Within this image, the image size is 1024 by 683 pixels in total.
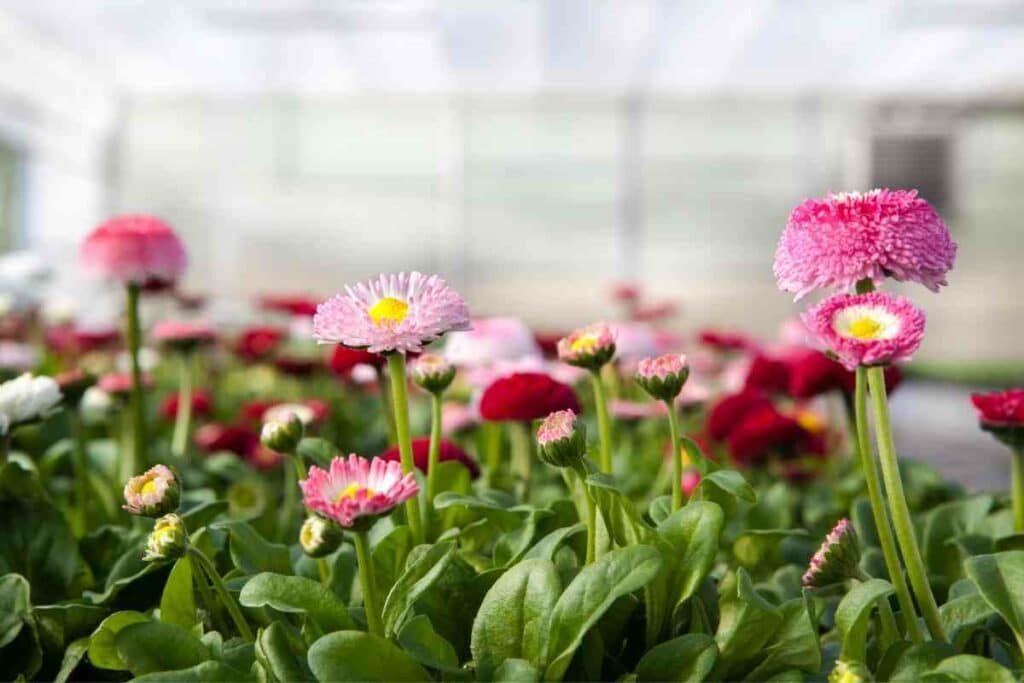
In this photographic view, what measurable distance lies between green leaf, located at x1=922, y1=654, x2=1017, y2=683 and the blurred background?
9047 millimetres

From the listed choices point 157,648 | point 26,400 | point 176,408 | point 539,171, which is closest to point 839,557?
point 157,648

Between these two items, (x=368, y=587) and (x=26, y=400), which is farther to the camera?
(x=26, y=400)

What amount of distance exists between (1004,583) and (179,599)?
17.1 inches

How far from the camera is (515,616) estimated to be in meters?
0.54

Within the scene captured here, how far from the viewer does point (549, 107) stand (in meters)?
10.4

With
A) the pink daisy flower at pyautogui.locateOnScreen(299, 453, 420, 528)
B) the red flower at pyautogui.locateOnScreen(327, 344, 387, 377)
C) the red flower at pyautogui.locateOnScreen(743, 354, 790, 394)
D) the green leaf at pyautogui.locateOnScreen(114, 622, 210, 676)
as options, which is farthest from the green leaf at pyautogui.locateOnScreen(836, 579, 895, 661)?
the red flower at pyautogui.locateOnScreen(743, 354, 790, 394)

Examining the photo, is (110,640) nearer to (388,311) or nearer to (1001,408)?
(388,311)

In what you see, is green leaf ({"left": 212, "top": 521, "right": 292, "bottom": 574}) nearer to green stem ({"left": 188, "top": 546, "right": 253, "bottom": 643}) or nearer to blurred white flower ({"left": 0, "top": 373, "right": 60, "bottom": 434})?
green stem ({"left": 188, "top": 546, "right": 253, "bottom": 643})

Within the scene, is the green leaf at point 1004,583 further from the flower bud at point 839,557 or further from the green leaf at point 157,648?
the green leaf at point 157,648

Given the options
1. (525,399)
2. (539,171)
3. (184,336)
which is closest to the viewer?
(525,399)

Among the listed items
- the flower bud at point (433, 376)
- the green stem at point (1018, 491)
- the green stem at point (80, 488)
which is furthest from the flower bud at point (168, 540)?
the green stem at point (1018, 491)

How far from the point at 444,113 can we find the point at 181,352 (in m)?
9.32

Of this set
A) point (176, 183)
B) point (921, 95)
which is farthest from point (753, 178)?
point (176, 183)

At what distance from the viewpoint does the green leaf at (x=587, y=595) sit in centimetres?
52
